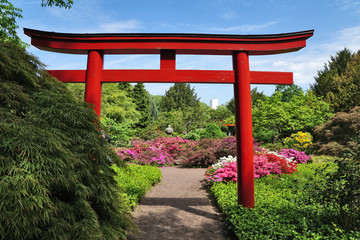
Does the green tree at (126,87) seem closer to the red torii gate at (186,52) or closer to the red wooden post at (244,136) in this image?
the red torii gate at (186,52)

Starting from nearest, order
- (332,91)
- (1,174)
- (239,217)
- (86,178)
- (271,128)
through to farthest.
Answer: (1,174), (86,178), (239,217), (271,128), (332,91)

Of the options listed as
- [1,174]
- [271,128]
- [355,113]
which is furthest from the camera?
[271,128]

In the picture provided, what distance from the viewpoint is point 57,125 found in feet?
9.38

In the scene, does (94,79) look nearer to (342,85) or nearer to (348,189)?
(348,189)

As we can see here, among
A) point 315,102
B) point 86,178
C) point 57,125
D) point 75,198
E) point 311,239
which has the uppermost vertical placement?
point 315,102

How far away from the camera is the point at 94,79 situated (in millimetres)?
4449

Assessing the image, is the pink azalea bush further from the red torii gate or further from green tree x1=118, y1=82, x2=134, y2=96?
green tree x1=118, y1=82, x2=134, y2=96

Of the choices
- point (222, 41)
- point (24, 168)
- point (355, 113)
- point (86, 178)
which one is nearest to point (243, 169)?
point (222, 41)

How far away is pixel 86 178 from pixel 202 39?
10.9 ft

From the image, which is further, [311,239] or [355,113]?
[355,113]

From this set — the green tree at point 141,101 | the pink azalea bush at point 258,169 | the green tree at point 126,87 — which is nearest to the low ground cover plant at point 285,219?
the pink azalea bush at point 258,169

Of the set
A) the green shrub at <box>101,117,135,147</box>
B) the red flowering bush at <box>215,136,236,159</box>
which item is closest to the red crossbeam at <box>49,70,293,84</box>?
the red flowering bush at <box>215,136,236,159</box>

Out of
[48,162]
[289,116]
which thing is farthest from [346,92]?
[48,162]

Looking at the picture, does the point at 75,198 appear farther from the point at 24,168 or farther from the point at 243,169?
the point at 243,169
